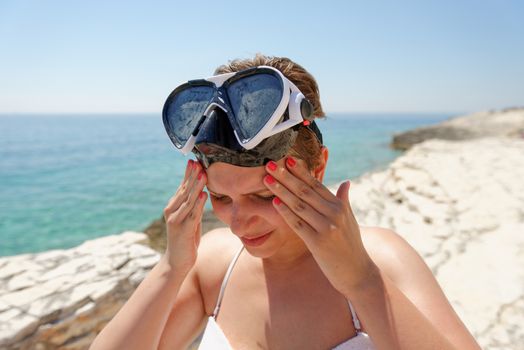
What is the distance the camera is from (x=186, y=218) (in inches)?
65.4

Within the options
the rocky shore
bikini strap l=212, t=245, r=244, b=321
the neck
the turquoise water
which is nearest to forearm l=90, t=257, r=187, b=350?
bikini strap l=212, t=245, r=244, b=321

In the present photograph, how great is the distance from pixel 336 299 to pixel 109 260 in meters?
3.24

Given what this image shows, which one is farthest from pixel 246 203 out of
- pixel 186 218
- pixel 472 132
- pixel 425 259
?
pixel 472 132

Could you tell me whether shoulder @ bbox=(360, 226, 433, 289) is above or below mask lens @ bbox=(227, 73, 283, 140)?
below

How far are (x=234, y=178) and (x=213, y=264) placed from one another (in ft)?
2.70

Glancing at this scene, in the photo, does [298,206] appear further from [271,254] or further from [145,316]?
[145,316]

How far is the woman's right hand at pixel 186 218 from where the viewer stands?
1.59 m

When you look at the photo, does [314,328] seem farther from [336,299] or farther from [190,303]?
[190,303]

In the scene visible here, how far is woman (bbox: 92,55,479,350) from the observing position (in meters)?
1.23

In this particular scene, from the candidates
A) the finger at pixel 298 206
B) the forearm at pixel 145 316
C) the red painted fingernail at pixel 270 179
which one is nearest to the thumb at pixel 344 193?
→ the finger at pixel 298 206

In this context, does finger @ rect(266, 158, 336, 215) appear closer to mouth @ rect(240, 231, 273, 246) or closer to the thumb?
the thumb

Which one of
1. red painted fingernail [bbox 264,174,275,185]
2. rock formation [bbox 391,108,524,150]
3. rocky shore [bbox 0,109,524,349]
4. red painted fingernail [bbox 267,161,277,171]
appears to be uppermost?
red painted fingernail [bbox 267,161,277,171]

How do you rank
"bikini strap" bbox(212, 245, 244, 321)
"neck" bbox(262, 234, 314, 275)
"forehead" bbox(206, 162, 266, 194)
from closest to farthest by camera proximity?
1. "forehead" bbox(206, 162, 266, 194)
2. "neck" bbox(262, 234, 314, 275)
3. "bikini strap" bbox(212, 245, 244, 321)

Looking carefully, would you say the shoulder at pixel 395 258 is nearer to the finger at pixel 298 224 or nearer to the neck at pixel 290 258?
the neck at pixel 290 258
